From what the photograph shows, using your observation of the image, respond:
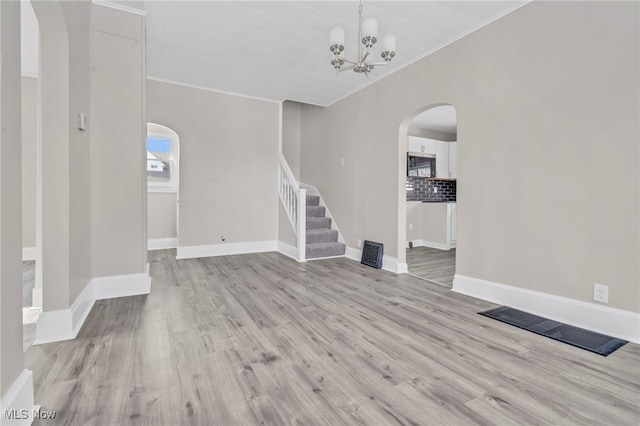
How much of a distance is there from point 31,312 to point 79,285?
505 millimetres

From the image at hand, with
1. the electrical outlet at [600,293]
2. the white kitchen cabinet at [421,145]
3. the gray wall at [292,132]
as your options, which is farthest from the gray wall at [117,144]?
the white kitchen cabinet at [421,145]

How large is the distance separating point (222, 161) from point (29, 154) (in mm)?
2664

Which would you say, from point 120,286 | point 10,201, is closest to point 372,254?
point 120,286

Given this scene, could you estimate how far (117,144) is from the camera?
3082 millimetres

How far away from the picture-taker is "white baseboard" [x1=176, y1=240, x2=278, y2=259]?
509 cm

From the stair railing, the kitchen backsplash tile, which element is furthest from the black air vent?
the kitchen backsplash tile

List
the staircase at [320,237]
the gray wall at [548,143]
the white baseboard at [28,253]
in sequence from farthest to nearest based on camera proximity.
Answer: the staircase at [320,237], the white baseboard at [28,253], the gray wall at [548,143]

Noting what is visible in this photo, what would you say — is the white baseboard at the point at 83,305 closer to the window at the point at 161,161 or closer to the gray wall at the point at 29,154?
the gray wall at the point at 29,154

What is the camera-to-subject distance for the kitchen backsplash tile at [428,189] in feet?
23.2

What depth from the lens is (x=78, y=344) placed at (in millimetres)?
2121

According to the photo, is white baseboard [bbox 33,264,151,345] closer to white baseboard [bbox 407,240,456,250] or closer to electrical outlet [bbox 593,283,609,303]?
electrical outlet [bbox 593,283,609,303]

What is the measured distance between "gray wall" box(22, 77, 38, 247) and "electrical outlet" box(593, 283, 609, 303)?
6.63 meters

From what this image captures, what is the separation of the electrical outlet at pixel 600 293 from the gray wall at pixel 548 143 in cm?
4

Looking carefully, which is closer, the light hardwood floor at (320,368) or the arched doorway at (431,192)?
the light hardwood floor at (320,368)
